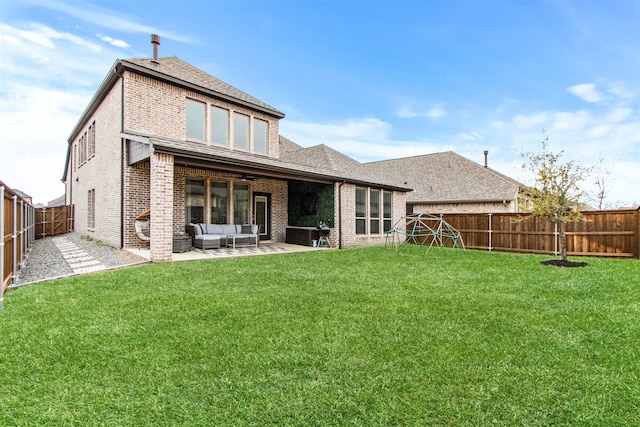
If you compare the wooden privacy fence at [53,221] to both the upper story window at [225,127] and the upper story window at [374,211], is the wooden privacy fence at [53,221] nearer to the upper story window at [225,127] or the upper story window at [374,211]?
the upper story window at [225,127]

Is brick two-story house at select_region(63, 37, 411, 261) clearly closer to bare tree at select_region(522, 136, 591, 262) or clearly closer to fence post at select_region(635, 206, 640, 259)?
bare tree at select_region(522, 136, 591, 262)

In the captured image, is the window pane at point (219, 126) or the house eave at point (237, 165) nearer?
the house eave at point (237, 165)

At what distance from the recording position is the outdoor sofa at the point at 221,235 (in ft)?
36.9

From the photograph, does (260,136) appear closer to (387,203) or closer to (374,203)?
(374,203)

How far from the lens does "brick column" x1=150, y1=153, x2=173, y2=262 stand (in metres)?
8.39

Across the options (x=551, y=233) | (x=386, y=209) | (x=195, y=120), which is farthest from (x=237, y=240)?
(x=551, y=233)

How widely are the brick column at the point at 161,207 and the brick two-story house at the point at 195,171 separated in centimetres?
2

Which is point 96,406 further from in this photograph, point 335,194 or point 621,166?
point 621,166

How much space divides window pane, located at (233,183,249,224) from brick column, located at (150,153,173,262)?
473cm

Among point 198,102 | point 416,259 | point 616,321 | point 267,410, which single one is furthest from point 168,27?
point 616,321

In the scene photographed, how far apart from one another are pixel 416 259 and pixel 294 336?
7.29m

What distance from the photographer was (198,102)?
12570 mm

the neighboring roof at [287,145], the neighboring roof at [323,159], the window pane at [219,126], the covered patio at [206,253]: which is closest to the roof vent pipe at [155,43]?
the window pane at [219,126]

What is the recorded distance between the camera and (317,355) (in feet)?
9.98
